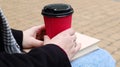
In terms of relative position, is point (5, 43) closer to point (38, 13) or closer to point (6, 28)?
point (6, 28)

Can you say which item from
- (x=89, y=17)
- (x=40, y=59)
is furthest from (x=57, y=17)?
(x=89, y=17)

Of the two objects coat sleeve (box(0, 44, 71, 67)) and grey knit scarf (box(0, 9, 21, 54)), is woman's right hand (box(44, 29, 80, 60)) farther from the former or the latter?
grey knit scarf (box(0, 9, 21, 54))

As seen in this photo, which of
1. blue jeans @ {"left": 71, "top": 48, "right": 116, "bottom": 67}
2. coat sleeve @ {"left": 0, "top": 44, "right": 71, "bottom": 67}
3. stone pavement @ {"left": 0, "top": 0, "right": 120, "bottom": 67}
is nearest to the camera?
coat sleeve @ {"left": 0, "top": 44, "right": 71, "bottom": 67}

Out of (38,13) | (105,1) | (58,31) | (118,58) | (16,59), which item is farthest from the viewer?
(105,1)

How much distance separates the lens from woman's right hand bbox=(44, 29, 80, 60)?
0.73 metres

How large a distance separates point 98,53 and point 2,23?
12.5 inches

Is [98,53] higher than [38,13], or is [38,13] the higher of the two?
[98,53]

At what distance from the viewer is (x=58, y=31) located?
2.54 ft

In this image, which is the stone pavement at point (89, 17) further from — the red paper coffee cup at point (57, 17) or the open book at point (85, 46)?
the red paper coffee cup at point (57, 17)

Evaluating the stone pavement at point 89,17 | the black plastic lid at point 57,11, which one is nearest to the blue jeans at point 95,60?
the black plastic lid at point 57,11

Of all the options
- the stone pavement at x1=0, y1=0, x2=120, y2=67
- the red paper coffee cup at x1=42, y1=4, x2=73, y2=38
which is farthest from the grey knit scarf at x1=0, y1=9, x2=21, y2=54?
the stone pavement at x1=0, y1=0, x2=120, y2=67

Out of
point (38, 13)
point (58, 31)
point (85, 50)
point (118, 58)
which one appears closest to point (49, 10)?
point (58, 31)

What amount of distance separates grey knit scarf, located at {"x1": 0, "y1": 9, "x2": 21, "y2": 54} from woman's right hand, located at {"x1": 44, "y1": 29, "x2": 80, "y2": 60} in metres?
0.15

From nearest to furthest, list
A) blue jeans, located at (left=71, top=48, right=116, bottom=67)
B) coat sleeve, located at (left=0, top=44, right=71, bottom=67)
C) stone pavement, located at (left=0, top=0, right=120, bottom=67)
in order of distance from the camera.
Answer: coat sleeve, located at (left=0, top=44, right=71, bottom=67)
blue jeans, located at (left=71, top=48, right=116, bottom=67)
stone pavement, located at (left=0, top=0, right=120, bottom=67)
